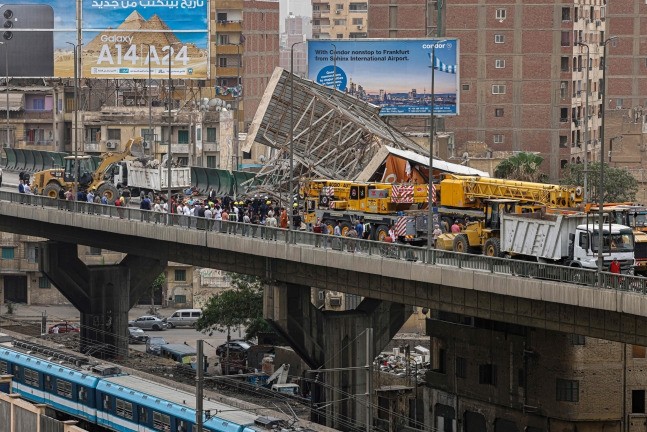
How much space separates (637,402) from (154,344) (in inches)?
1207

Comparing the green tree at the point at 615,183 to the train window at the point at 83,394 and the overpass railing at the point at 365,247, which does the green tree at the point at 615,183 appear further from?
the train window at the point at 83,394

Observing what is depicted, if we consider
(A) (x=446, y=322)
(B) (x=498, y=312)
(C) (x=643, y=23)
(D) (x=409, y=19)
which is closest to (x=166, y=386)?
(B) (x=498, y=312)

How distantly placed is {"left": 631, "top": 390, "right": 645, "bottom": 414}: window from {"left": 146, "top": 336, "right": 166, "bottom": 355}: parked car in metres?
28.8

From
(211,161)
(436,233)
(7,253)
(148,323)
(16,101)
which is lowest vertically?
(148,323)

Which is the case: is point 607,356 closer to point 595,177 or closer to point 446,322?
point 446,322

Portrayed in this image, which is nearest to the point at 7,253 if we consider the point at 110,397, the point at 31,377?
the point at 31,377

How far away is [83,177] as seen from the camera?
8825cm

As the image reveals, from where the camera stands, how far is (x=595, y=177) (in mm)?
110250

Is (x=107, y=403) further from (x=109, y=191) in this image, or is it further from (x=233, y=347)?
Answer: (x=233, y=347)

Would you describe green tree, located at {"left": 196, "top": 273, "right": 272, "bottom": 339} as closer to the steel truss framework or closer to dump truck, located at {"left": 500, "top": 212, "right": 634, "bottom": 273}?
the steel truss framework

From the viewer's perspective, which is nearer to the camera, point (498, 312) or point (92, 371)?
point (498, 312)

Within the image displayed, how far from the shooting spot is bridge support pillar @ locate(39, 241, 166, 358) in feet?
275

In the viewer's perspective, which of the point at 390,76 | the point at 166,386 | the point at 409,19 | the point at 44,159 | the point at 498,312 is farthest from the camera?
the point at 409,19

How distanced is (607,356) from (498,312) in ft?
51.1
